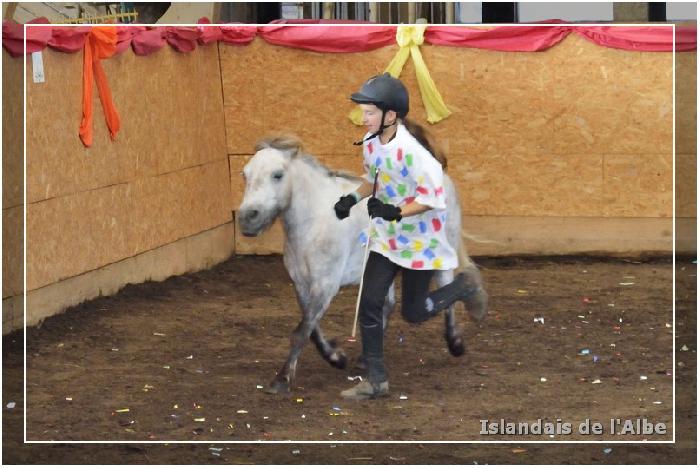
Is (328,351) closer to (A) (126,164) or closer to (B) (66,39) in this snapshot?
(A) (126,164)

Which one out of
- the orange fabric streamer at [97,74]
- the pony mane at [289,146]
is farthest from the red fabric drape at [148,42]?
the pony mane at [289,146]

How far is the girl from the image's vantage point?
6707mm

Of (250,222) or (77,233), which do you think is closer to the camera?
(250,222)

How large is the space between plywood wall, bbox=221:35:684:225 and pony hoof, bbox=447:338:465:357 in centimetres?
85

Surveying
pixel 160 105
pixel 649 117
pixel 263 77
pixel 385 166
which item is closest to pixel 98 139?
pixel 160 105

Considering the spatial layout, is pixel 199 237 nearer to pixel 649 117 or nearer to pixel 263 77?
pixel 263 77

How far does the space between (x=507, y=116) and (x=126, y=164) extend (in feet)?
7.91

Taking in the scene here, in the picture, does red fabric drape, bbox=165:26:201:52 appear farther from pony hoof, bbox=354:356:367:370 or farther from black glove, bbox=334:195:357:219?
pony hoof, bbox=354:356:367:370

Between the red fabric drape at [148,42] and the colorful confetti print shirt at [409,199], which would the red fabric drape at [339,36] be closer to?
the red fabric drape at [148,42]

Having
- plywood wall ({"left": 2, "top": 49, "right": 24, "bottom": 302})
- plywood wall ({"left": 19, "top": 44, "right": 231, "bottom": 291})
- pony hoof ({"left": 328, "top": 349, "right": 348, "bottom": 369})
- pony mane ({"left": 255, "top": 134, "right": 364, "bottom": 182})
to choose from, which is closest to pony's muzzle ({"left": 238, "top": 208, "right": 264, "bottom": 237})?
pony mane ({"left": 255, "top": 134, "right": 364, "bottom": 182})

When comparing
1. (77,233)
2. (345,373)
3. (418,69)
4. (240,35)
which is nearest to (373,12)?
(240,35)

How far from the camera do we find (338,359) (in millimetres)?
7637

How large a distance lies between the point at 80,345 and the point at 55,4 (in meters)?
4.20

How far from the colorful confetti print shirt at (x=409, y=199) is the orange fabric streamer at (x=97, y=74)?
231cm
